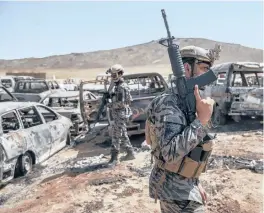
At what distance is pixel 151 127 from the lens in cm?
251

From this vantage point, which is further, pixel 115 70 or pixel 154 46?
pixel 154 46

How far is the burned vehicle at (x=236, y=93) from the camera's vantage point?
10469 mm

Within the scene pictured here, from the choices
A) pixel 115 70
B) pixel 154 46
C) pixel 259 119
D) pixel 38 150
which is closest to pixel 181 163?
pixel 115 70

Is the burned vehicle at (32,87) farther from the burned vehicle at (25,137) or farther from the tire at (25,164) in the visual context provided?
the tire at (25,164)

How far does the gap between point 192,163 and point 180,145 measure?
254 millimetres

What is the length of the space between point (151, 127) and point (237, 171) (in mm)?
4094

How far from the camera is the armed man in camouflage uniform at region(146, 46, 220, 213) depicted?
87.7 inches

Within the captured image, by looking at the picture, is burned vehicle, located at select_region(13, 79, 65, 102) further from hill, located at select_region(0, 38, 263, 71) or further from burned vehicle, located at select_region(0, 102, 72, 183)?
hill, located at select_region(0, 38, 263, 71)

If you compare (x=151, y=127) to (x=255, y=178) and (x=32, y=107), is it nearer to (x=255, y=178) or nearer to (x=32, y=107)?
(x=255, y=178)

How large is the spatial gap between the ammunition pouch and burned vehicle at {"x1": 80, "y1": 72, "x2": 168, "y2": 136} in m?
6.12

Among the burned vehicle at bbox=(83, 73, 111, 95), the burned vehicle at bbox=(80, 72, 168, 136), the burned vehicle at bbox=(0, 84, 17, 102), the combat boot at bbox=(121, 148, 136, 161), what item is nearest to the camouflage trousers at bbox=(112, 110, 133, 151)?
the combat boot at bbox=(121, 148, 136, 161)

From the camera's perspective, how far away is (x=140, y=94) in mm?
9695

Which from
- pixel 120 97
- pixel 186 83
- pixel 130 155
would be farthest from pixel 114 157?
pixel 186 83

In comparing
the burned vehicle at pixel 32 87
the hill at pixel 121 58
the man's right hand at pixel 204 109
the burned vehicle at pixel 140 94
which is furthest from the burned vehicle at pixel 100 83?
the hill at pixel 121 58
